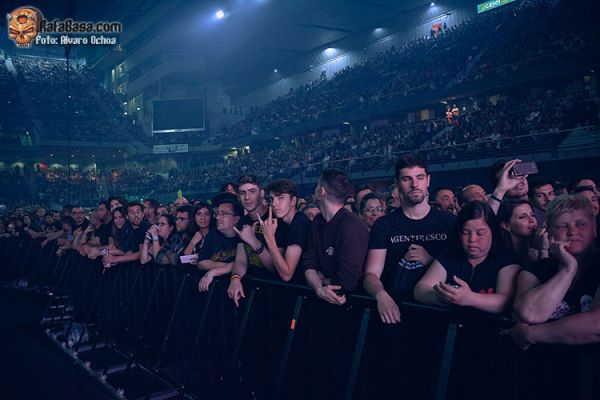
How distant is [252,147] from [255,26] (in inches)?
433

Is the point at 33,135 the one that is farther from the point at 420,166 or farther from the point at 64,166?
the point at 420,166

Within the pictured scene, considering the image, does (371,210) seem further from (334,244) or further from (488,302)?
(488,302)

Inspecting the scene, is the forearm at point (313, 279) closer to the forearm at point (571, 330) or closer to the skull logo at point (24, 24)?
the forearm at point (571, 330)

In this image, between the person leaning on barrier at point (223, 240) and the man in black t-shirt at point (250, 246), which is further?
the person leaning on barrier at point (223, 240)

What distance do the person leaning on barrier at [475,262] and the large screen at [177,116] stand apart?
40252 mm

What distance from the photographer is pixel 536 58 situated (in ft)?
62.5

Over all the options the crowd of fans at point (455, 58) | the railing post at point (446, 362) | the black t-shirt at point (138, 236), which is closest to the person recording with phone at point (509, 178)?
the railing post at point (446, 362)

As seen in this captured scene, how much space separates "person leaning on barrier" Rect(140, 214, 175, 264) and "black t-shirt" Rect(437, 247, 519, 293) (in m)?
4.07

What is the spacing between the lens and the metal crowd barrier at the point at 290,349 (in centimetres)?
223

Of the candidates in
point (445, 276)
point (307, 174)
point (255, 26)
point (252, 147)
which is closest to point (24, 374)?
point (445, 276)

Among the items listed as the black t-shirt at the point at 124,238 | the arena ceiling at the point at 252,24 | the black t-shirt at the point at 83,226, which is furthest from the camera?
the arena ceiling at the point at 252,24

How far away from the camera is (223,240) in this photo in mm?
4754

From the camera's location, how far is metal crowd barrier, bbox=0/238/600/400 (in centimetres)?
223

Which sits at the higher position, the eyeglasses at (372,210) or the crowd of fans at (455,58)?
the crowd of fans at (455,58)
